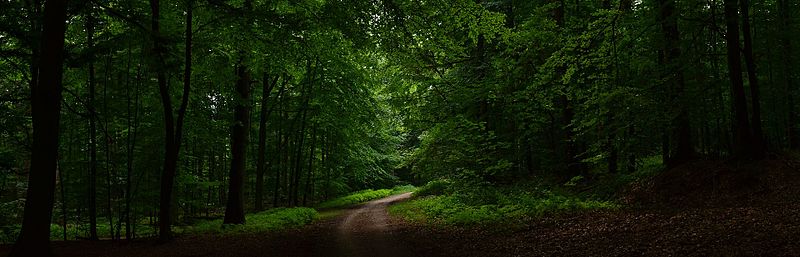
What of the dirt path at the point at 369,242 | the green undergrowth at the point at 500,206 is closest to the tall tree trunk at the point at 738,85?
the green undergrowth at the point at 500,206

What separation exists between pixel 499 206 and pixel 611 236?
7211 millimetres

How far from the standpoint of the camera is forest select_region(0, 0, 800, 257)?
931 cm

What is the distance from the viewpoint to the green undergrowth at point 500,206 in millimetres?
13094

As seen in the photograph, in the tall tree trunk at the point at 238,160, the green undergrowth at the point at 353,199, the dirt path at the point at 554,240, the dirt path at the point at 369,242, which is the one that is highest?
the tall tree trunk at the point at 238,160

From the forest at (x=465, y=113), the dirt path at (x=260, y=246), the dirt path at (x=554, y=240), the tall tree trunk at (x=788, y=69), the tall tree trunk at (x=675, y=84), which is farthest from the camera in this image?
the tall tree trunk at (x=788, y=69)

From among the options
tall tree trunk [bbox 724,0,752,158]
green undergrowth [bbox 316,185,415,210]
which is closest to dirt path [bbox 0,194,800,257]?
tall tree trunk [bbox 724,0,752,158]

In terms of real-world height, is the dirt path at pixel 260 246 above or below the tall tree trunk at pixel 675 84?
below

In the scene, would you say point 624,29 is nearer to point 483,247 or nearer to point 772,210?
point 772,210

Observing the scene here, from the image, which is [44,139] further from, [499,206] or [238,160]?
[499,206]

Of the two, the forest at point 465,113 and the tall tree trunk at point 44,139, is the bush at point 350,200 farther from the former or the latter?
the tall tree trunk at point 44,139

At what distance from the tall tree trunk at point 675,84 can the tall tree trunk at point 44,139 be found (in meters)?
13.2

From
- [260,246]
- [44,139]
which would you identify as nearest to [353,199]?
[260,246]

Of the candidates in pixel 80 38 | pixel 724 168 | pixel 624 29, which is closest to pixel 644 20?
pixel 624 29

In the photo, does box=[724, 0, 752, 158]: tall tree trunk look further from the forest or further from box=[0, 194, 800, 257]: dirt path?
box=[0, 194, 800, 257]: dirt path
